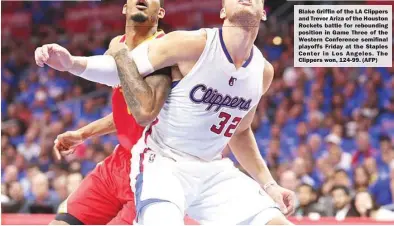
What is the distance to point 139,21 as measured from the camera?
3.13 meters

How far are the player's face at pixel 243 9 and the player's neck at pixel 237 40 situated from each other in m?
0.04

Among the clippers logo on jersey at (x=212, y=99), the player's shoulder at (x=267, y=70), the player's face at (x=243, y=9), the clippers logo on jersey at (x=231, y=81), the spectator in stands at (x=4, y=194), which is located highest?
the player's face at (x=243, y=9)

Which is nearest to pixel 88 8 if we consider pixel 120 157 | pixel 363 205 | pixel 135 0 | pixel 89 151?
pixel 135 0

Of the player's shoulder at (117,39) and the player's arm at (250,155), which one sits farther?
the player's shoulder at (117,39)

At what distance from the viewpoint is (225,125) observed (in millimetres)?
2766

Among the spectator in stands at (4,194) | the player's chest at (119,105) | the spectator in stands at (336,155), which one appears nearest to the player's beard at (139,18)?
the player's chest at (119,105)

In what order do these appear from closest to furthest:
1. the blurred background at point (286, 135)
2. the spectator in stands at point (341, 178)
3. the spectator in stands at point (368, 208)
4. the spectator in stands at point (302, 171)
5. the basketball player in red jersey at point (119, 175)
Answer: the basketball player in red jersey at point (119, 175) < the blurred background at point (286, 135) < the spectator in stands at point (368, 208) < the spectator in stands at point (302, 171) < the spectator in stands at point (341, 178)

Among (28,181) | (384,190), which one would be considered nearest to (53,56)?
(28,181)

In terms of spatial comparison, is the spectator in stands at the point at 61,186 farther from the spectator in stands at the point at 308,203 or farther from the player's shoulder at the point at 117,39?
the player's shoulder at the point at 117,39

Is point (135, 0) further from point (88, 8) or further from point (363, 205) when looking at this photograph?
point (363, 205)

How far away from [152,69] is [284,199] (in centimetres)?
77

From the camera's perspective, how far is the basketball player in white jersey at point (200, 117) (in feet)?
8.52

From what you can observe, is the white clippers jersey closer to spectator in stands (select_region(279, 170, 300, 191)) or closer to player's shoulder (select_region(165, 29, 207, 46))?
player's shoulder (select_region(165, 29, 207, 46))

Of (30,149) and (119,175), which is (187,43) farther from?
(30,149)
